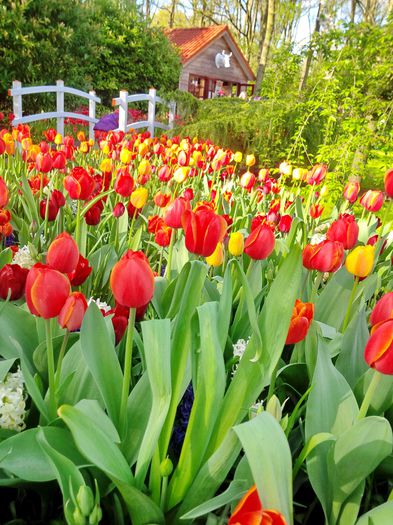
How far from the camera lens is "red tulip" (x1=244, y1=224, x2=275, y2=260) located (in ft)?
4.17

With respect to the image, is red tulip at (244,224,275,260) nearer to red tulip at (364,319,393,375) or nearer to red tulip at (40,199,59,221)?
red tulip at (364,319,393,375)

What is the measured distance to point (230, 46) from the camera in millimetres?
28078

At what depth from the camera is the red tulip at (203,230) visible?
108 cm

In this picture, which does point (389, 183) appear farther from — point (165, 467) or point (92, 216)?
point (165, 467)

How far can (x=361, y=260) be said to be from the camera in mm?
1229

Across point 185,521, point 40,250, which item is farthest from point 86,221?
point 185,521

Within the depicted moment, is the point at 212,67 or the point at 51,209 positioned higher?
the point at 212,67

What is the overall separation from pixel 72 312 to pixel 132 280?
148 millimetres

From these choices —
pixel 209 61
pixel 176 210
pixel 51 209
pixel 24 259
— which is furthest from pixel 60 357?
pixel 209 61

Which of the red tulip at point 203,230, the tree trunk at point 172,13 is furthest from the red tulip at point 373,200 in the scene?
the tree trunk at point 172,13

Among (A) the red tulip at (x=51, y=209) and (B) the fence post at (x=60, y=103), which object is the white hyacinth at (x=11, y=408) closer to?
(A) the red tulip at (x=51, y=209)

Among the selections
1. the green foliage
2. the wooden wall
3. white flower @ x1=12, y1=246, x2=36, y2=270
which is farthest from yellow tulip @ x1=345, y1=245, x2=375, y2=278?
the wooden wall

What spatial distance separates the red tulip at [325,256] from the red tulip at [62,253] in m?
0.68

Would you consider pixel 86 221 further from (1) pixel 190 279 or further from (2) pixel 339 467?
(2) pixel 339 467
